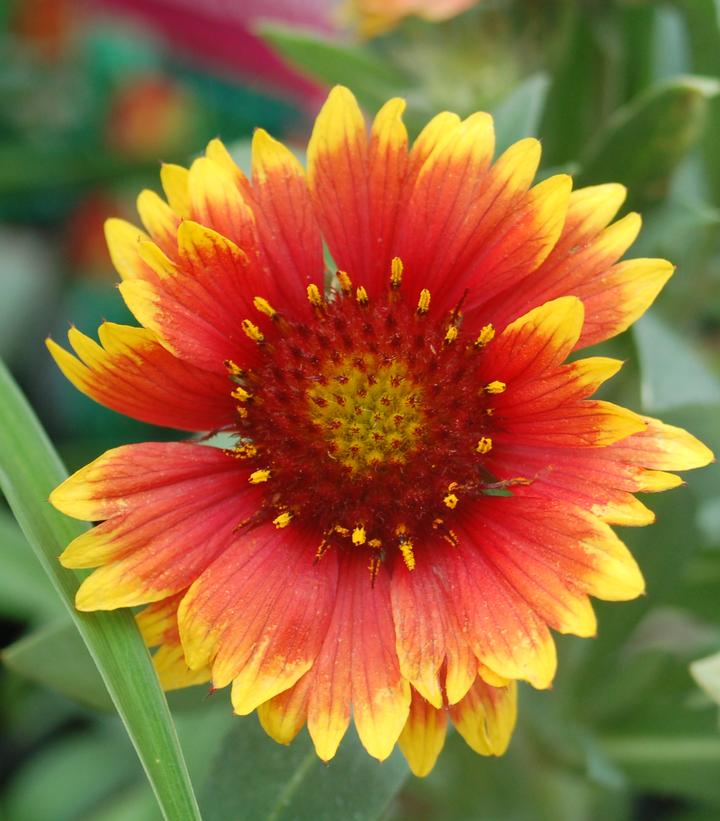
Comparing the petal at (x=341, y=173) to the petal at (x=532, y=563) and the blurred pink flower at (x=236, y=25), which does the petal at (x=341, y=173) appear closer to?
the petal at (x=532, y=563)

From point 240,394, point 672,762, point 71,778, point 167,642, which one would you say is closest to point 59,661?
point 167,642

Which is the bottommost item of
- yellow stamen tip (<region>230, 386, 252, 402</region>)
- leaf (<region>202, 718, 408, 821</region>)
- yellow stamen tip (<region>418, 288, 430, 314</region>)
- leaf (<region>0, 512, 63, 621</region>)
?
leaf (<region>0, 512, 63, 621</region>)

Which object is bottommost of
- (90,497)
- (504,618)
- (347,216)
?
(504,618)

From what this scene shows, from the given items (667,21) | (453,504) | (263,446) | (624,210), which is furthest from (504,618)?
(667,21)

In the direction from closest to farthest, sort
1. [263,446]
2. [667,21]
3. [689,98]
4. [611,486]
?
1. [611,486]
2. [263,446]
3. [689,98]
4. [667,21]

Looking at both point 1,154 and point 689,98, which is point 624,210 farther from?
point 1,154

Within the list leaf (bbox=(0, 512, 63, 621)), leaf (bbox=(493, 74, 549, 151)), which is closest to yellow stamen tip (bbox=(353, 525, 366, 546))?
leaf (bbox=(493, 74, 549, 151))

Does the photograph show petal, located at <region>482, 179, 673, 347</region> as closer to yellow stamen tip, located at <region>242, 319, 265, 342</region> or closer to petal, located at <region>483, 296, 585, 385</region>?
petal, located at <region>483, 296, 585, 385</region>

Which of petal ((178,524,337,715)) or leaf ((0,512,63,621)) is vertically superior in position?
petal ((178,524,337,715))

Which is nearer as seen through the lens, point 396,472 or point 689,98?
point 396,472
